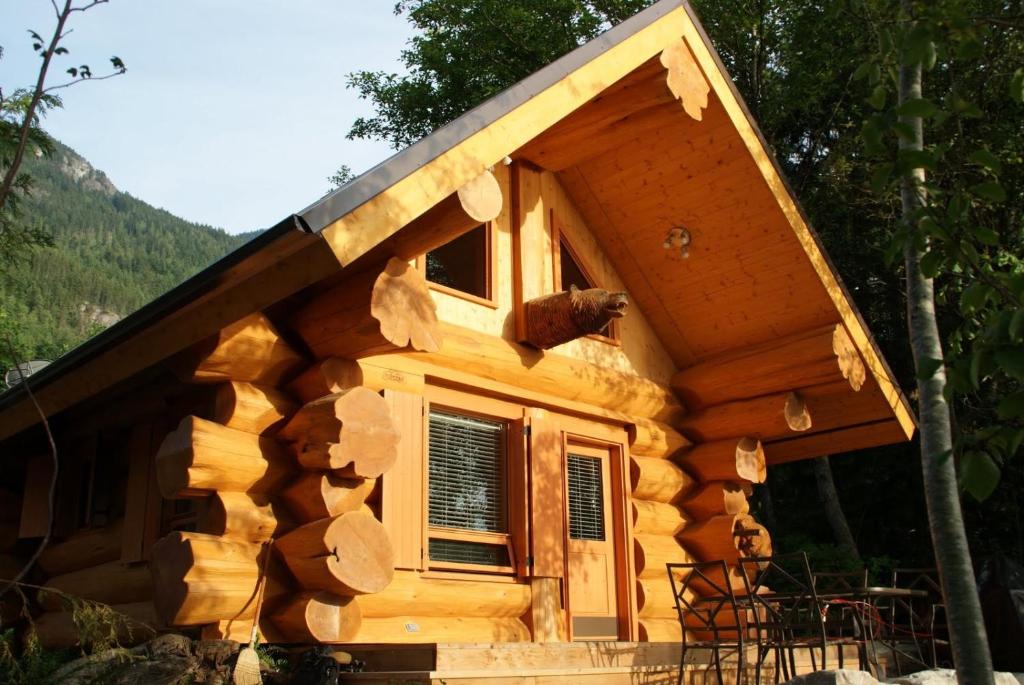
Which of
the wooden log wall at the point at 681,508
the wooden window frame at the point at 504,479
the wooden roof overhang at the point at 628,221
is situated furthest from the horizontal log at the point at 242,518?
the wooden log wall at the point at 681,508

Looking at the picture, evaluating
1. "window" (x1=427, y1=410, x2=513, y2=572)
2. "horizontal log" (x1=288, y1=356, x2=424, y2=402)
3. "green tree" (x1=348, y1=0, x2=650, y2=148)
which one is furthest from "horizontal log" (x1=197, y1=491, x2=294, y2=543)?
"green tree" (x1=348, y1=0, x2=650, y2=148)

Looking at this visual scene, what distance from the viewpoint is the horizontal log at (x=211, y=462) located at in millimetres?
6227

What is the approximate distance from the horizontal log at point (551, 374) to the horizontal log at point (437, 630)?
198cm

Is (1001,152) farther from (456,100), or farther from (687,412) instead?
(456,100)

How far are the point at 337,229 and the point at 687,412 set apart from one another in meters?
5.87

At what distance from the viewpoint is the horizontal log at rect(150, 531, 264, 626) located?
234 inches

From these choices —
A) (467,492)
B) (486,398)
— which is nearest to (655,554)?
(467,492)

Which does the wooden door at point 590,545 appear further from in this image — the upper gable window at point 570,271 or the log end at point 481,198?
the log end at point 481,198

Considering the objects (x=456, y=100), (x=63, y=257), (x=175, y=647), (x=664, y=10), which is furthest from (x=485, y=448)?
(x=63, y=257)

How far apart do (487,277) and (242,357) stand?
283 cm

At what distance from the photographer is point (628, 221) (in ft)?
32.7

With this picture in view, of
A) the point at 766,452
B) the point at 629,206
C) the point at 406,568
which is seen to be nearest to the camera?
the point at 406,568

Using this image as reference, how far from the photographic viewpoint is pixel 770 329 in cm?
1006

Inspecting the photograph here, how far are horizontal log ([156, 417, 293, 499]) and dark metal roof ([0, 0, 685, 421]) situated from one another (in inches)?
30.5
